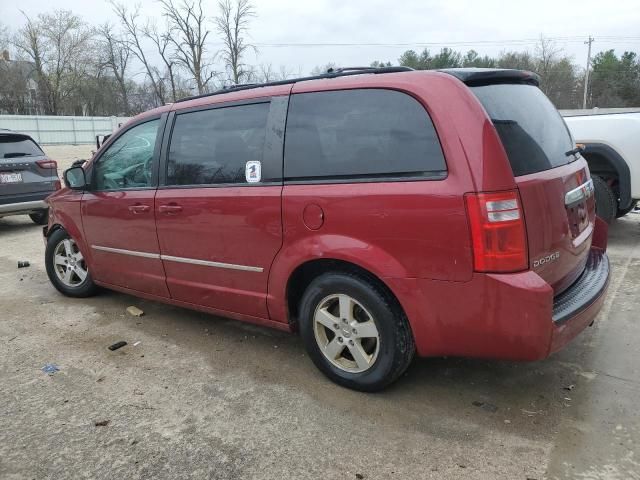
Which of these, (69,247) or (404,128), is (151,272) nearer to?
(69,247)

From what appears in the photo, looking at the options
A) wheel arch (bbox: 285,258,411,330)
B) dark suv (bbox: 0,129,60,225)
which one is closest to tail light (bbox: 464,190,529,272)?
wheel arch (bbox: 285,258,411,330)

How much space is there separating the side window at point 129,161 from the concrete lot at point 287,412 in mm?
1211

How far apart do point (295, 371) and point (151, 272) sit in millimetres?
1471

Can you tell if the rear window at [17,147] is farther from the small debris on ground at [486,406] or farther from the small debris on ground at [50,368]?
the small debris on ground at [486,406]

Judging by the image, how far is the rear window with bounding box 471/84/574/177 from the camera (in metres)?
2.65

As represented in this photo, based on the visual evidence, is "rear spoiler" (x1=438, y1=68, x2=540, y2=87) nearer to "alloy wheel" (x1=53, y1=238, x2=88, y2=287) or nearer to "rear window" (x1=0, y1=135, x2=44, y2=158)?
"alloy wheel" (x1=53, y1=238, x2=88, y2=287)

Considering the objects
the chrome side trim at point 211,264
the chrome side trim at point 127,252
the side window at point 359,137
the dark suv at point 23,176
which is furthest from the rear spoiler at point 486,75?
the dark suv at point 23,176

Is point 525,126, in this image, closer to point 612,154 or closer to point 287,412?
point 287,412

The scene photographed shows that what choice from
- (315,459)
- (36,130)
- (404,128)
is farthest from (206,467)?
(36,130)

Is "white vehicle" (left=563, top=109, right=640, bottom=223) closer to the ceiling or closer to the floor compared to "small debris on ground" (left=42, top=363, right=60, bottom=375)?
closer to the ceiling

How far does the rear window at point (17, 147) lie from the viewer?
826 cm

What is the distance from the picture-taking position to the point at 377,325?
2869 millimetres

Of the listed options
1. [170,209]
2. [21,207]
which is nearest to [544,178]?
[170,209]

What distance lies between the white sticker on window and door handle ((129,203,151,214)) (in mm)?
1018
